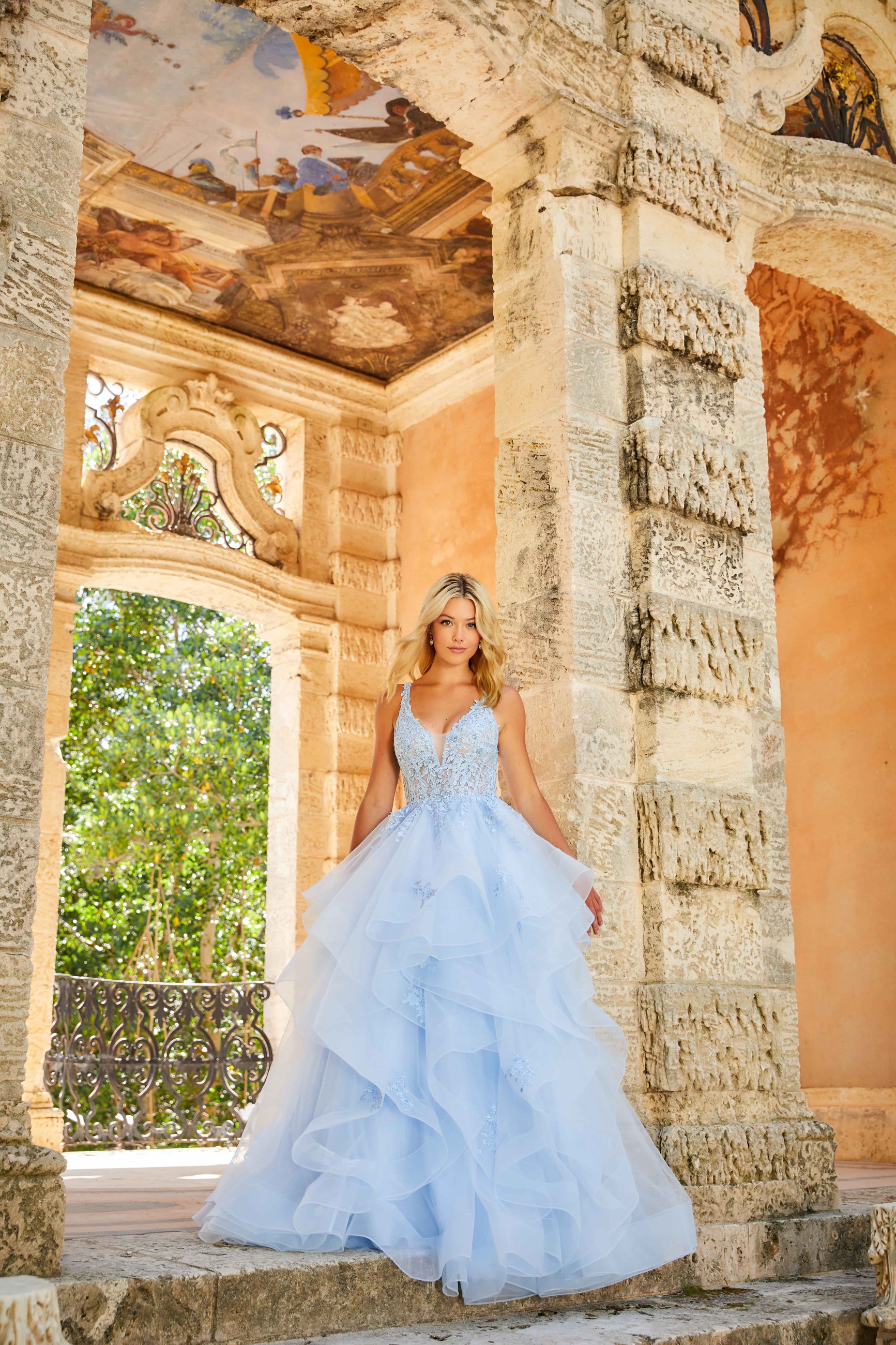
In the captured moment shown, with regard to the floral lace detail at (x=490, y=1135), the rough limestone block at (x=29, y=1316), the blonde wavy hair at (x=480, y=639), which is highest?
the blonde wavy hair at (x=480, y=639)

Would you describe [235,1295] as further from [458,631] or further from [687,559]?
[687,559]

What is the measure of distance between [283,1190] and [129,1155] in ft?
15.5

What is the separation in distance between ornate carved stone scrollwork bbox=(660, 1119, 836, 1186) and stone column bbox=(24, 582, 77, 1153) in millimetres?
4758

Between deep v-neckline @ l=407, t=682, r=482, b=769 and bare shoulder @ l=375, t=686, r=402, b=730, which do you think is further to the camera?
bare shoulder @ l=375, t=686, r=402, b=730

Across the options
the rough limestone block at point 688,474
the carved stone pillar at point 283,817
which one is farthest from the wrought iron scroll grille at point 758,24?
the carved stone pillar at point 283,817

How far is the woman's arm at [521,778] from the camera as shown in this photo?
3840 mm

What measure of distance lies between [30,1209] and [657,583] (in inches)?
108

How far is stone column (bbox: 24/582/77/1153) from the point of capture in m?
7.73

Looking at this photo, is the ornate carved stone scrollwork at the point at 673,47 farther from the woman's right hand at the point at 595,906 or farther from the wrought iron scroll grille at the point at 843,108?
the woman's right hand at the point at 595,906

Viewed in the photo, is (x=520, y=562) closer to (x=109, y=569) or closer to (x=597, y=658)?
(x=597, y=658)

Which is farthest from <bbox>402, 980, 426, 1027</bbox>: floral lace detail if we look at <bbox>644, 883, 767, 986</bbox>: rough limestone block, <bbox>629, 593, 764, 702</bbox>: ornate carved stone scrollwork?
<bbox>629, 593, 764, 702</bbox>: ornate carved stone scrollwork

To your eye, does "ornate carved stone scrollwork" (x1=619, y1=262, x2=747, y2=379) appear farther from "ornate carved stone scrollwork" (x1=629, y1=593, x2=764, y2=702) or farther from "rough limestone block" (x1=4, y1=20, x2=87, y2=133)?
"rough limestone block" (x1=4, y1=20, x2=87, y2=133)

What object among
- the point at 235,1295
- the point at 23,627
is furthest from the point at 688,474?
the point at 235,1295

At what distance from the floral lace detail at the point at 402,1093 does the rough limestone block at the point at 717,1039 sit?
119 centimetres
